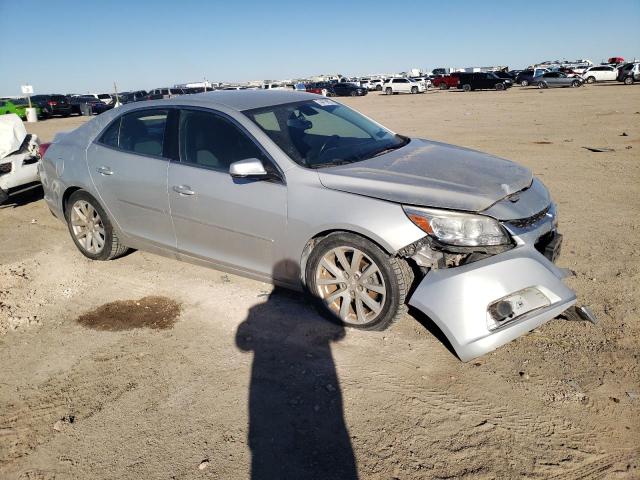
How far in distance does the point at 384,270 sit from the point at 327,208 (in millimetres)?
585

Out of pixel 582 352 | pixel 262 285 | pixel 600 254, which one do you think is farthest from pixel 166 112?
pixel 600 254

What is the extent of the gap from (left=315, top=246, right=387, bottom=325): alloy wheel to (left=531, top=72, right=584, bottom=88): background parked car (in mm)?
43678

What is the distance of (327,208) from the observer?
3508mm

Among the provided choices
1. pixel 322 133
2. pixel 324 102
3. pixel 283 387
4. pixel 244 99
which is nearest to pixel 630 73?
pixel 324 102

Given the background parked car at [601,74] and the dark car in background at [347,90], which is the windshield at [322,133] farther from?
the background parked car at [601,74]

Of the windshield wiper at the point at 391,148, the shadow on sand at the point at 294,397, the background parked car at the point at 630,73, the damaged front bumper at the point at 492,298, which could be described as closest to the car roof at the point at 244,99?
the windshield wiper at the point at 391,148

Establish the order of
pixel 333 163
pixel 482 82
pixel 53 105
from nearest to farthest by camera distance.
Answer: pixel 333 163 < pixel 53 105 < pixel 482 82

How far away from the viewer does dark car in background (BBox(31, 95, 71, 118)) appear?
36406 mm

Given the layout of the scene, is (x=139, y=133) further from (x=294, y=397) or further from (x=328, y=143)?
(x=294, y=397)

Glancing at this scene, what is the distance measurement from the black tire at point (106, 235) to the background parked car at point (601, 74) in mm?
47697

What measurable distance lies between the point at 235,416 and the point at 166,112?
2.78 m

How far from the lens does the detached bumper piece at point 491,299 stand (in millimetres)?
2982

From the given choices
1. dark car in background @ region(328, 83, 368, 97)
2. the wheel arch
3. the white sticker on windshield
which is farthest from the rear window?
dark car in background @ region(328, 83, 368, 97)

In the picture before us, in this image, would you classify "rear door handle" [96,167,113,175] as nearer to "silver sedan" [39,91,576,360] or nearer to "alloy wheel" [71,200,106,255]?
"silver sedan" [39,91,576,360]
